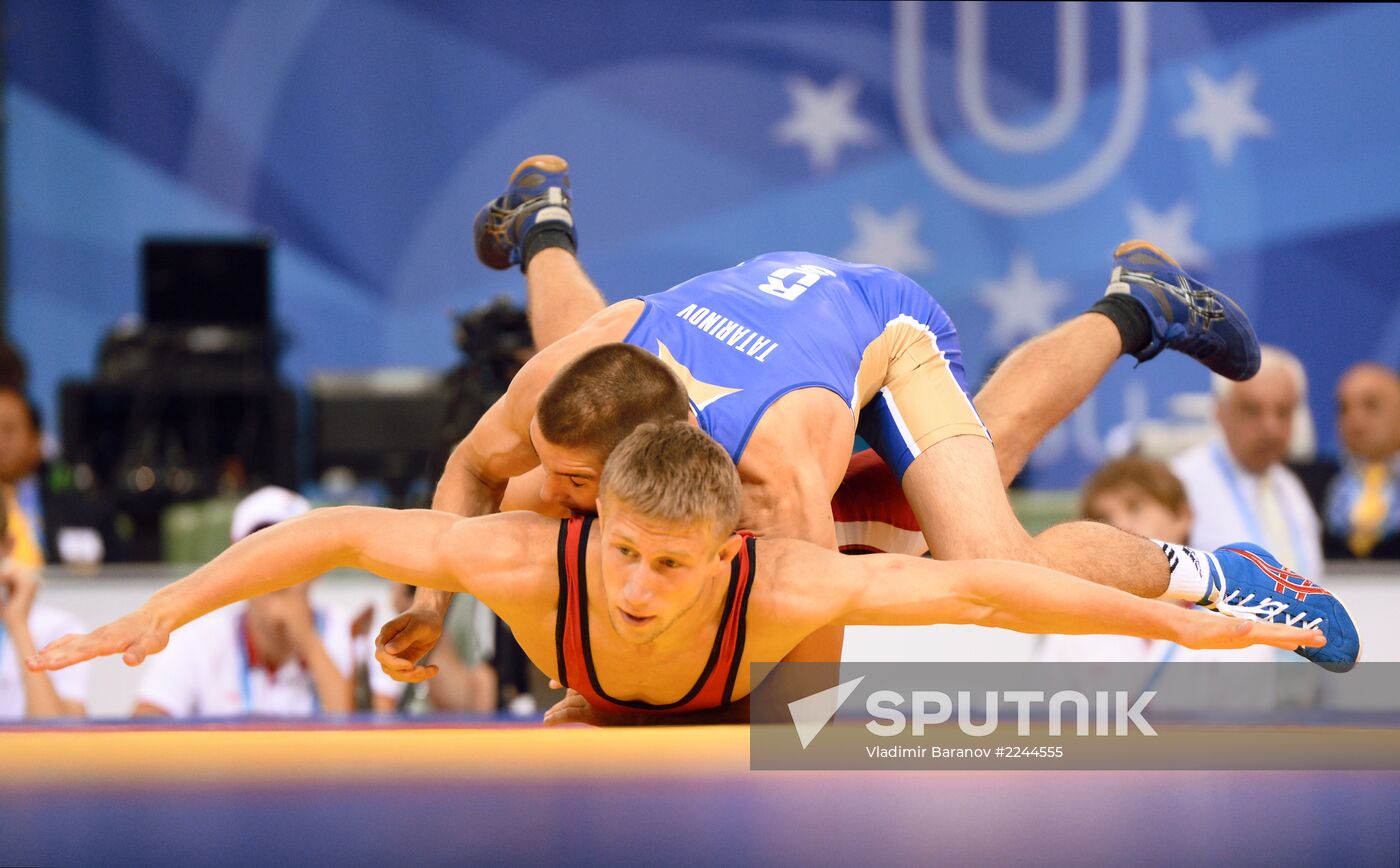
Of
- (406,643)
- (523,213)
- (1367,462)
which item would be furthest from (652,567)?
(1367,462)

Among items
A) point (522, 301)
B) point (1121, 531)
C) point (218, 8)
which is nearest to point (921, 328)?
point (1121, 531)

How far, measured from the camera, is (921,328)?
11.4ft

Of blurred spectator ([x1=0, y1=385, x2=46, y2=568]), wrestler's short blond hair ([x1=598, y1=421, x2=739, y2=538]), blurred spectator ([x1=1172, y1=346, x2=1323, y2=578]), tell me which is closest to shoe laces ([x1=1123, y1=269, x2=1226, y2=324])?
blurred spectator ([x1=1172, y1=346, x2=1323, y2=578])

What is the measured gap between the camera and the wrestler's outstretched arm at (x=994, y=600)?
2.41m

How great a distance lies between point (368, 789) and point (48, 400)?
711cm

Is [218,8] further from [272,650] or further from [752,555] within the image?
[752,555]

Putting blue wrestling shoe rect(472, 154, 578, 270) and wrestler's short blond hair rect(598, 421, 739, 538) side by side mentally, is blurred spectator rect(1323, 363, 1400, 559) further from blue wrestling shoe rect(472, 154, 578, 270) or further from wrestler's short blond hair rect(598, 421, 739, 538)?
wrestler's short blond hair rect(598, 421, 739, 538)

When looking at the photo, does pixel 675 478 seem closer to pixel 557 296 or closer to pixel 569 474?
pixel 569 474

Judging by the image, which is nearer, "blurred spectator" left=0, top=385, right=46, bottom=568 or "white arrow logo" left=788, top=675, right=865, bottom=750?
"white arrow logo" left=788, top=675, right=865, bottom=750

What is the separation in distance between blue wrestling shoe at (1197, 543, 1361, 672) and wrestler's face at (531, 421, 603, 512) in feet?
4.45

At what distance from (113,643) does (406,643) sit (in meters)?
0.62

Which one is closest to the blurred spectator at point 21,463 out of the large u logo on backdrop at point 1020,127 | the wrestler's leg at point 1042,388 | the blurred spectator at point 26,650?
the blurred spectator at point 26,650

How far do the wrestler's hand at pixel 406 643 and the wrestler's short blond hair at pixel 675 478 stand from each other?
1.79ft

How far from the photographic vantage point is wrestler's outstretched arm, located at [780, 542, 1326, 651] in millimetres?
2414
